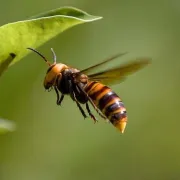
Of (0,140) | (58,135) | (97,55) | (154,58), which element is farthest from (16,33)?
(154,58)

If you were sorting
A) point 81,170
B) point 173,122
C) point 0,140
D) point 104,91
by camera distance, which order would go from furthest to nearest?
point 173,122, point 81,170, point 0,140, point 104,91

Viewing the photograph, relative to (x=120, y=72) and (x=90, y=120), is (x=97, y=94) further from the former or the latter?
(x=90, y=120)

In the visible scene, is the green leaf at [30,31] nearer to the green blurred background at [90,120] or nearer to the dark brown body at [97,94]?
the dark brown body at [97,94]

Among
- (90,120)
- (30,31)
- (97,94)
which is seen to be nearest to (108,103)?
(97,94)

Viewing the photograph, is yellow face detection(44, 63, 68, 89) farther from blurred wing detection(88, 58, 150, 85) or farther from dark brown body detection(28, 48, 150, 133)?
blurred wing detection(88, 58, 150, 85)

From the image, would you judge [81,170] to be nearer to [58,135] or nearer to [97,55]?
[58,135]

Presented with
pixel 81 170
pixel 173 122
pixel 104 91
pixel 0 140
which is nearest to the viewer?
pixel 104 91

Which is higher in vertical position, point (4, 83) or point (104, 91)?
point (4, 83)

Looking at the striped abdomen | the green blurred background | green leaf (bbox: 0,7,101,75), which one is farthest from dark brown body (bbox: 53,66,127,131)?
the green blurred background
